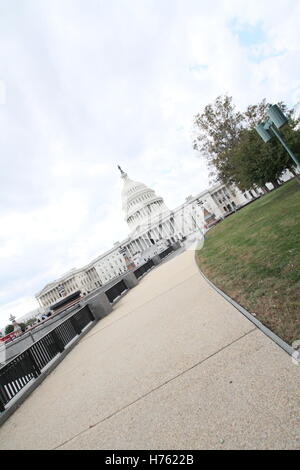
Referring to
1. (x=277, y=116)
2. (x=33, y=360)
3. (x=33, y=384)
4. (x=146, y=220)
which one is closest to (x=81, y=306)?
(x=33, y=360)

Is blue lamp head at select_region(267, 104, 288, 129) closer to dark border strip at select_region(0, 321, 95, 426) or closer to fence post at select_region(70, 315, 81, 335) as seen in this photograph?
dark border strip at select_region(0, 321, 95, 426)

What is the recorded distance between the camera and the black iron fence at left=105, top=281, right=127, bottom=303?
Answer: 57.4ft

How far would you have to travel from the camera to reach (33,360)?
8.63 meters

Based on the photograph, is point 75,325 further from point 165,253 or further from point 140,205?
point 140,205

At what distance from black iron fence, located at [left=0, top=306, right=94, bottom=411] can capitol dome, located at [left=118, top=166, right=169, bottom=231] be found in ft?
321

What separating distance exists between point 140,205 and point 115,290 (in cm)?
9226

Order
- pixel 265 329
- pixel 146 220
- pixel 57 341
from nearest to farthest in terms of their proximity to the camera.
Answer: pixel 265 329
pixel 57 341
pixel 146 220

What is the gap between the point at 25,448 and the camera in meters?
4.64

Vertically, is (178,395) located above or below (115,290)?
below

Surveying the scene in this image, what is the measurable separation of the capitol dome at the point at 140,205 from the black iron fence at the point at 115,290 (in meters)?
88.2

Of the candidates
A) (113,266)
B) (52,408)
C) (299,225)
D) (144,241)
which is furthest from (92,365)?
(113,266)

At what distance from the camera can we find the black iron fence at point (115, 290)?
17484 millimetres

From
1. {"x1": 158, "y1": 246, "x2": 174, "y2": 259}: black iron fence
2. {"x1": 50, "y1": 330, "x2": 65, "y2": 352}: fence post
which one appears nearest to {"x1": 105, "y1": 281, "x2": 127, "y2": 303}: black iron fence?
{"x1": 50, "y1": 330, "x2": 65, "y2": 352}: fence post
